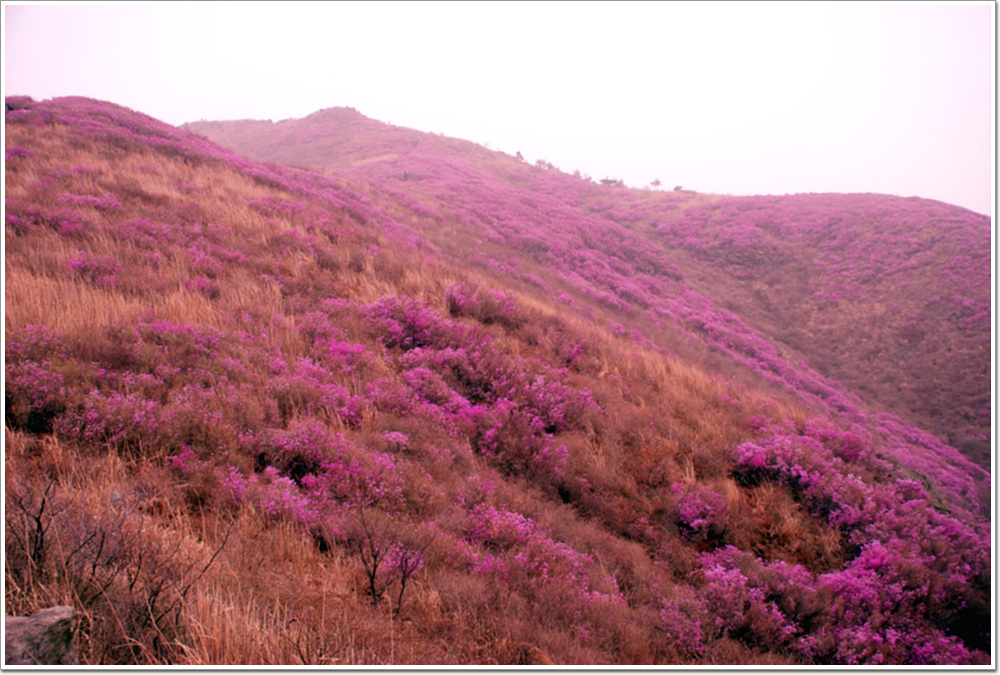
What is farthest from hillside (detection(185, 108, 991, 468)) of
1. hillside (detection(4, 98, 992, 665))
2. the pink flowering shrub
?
the pink flowering shrub

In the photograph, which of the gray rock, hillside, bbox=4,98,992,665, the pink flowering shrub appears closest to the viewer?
the gray rock

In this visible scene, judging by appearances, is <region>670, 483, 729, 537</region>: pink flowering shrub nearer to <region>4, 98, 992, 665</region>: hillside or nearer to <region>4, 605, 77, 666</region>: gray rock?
<region>4, 98, 992, 665</region>: hillside

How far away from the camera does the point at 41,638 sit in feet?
6.92

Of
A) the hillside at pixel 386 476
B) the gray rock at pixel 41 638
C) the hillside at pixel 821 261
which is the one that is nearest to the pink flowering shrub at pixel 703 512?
the hillside at pixel 386 476

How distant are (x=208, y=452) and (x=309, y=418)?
1.04 metres

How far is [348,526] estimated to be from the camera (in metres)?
3.81

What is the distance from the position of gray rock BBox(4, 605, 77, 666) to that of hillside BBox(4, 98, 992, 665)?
0.11 metres

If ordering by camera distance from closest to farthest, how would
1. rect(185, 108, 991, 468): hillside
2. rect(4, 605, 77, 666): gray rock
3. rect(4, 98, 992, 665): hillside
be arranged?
rect(4, 605, 77, 666): gray rock → rect(4, 98, 992, 665): hillside → rect(185, 108, 991, 468): hillside

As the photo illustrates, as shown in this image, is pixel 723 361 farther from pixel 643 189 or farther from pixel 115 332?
pixel 643 189

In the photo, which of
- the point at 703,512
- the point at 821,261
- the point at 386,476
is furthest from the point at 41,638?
the point at 821,261

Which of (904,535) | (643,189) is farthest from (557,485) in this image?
(643,189)

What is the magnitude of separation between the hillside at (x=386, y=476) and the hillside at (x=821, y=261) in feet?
18.8

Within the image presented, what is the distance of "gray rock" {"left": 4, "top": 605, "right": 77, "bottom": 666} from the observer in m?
2.10

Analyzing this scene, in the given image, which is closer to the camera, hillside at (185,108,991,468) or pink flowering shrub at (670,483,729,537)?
pink flowering shrub at (670,483,729,537)
